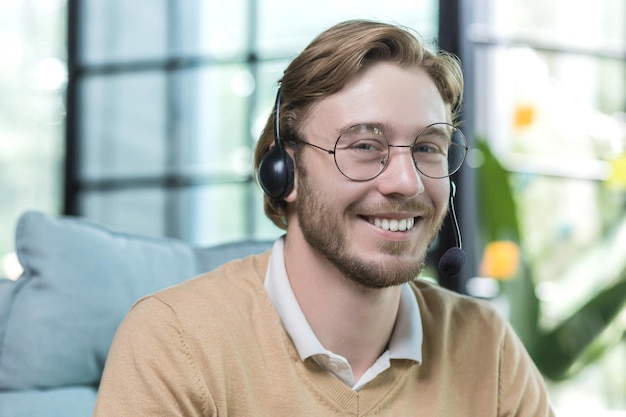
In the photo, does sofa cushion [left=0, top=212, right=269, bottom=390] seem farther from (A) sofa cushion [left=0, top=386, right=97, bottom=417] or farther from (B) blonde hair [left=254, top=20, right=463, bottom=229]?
(B) blonde hair [left=254, top=20, right=463, bottom=229]

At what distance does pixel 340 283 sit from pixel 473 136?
1.83 metres

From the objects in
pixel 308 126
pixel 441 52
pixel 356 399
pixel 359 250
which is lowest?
pixel 356 399

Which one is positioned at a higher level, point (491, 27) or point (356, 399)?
point (491, 27)

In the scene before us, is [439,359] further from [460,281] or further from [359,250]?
[460,281]

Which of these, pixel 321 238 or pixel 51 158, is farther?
pixel 51 158

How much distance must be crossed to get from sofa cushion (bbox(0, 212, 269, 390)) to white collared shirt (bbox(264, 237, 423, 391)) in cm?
31

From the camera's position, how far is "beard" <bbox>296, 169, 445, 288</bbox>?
1.29 m

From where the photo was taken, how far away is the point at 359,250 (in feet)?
4.24

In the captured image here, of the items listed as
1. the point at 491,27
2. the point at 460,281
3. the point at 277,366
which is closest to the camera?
the point at 277,366

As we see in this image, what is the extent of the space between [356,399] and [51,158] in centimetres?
301

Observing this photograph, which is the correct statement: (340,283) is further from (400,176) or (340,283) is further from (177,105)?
(177,105)

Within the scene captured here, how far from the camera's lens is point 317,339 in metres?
1.34

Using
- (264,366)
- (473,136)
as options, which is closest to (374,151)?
(264,366)

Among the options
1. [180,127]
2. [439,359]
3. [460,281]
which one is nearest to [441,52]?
[439,359]
